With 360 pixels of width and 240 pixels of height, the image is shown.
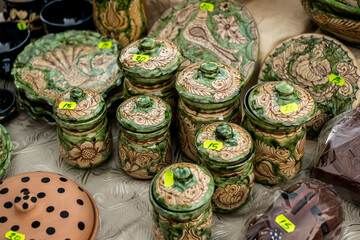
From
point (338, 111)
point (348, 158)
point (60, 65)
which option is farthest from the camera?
point (60, 65)

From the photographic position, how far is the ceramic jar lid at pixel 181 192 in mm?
1156

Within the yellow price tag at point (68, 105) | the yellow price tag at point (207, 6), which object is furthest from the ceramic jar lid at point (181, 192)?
the yellow price tag at point (207, 6)

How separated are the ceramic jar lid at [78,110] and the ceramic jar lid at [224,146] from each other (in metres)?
0.43

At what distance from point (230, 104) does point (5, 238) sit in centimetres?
90

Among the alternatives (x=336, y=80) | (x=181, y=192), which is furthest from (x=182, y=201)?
(x=336, y=80)

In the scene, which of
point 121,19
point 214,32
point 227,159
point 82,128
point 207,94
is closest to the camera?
point 227,159

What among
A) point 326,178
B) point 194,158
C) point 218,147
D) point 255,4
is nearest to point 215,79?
point 218,147

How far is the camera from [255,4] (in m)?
2.08

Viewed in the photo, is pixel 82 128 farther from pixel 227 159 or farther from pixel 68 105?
pixel 227 159

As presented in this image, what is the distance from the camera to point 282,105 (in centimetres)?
137

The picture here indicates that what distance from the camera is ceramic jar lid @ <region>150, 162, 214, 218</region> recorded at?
1156mm

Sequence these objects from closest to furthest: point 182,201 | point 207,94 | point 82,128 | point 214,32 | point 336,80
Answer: point 182,201
point 207,94
point 82,128
point 336,80
point 214,32

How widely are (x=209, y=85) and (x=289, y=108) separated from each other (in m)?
0.30

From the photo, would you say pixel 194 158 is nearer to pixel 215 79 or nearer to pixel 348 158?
pixel 215 79
